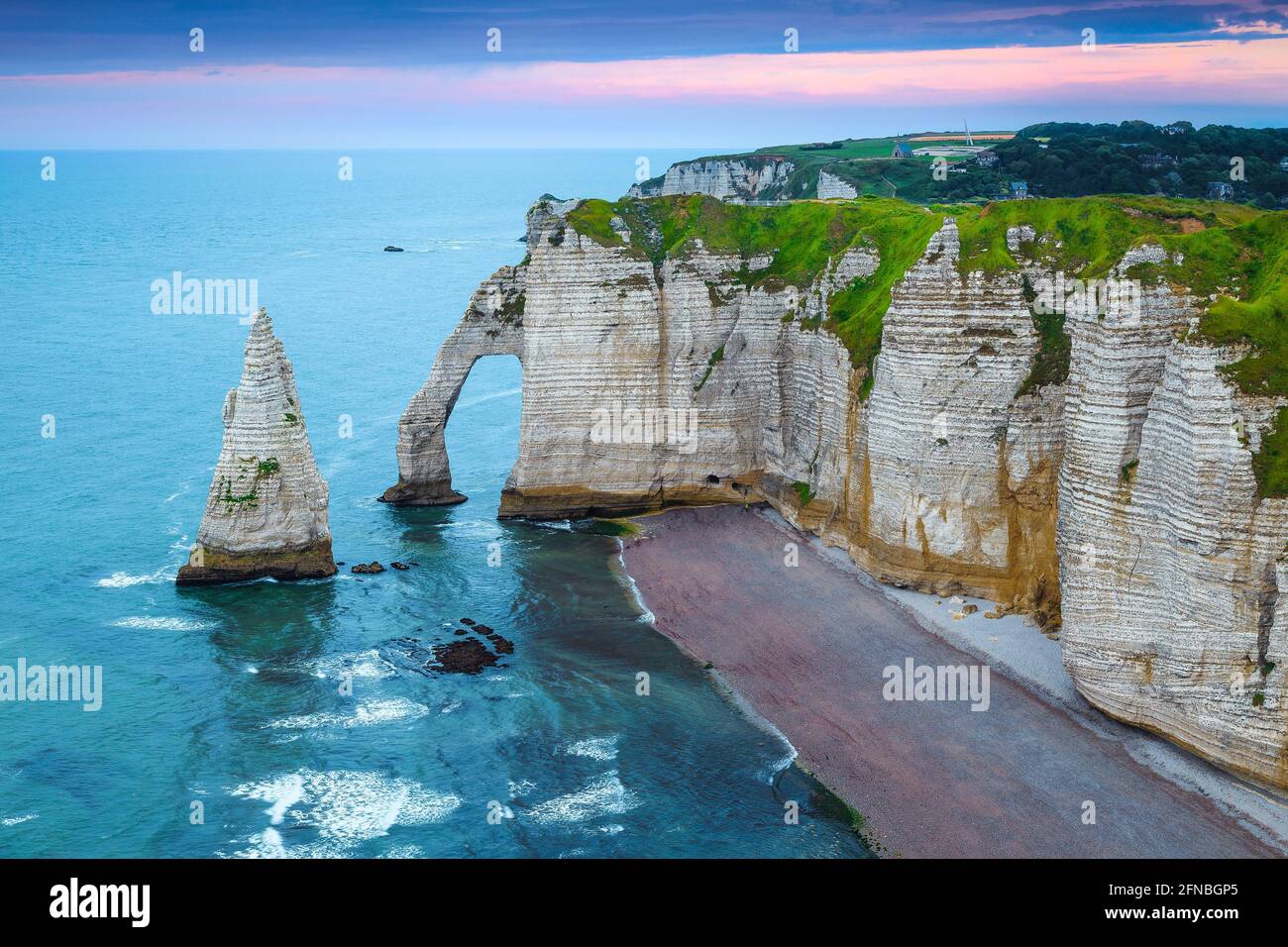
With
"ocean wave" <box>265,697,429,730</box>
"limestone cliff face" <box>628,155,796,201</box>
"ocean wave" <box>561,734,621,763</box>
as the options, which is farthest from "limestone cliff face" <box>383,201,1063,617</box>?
"limestone cliff face" <box>628,155,796,201</box>

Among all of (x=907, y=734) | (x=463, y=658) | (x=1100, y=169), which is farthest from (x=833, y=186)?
(x=907, y=734)

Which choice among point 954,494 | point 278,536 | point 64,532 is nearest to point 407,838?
point 278,536

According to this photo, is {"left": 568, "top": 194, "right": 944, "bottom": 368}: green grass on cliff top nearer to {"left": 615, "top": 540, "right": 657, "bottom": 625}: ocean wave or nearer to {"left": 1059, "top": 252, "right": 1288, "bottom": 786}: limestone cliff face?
{"left": 615, "top": 540, "right": 657, "bottom": 625}: ocean wave

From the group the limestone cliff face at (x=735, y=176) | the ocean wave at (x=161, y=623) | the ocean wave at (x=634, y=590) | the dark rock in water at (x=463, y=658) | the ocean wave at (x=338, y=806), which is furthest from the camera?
the limestone cliff face at (x=735, y=176)

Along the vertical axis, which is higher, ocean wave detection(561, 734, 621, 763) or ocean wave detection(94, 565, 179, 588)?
ocean wave detection(94, 565, 179, 588)

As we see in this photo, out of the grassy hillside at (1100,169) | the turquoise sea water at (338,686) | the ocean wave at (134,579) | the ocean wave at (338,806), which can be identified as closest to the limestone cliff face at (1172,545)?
the turquoise sea water at (338,686)

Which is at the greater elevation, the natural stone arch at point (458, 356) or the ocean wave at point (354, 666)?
the natural stone arch at point (458, 356)

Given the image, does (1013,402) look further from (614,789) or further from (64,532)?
(64,532)

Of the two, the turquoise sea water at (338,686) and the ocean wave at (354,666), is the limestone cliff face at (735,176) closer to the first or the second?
the turquoise sea water at (338,686)
